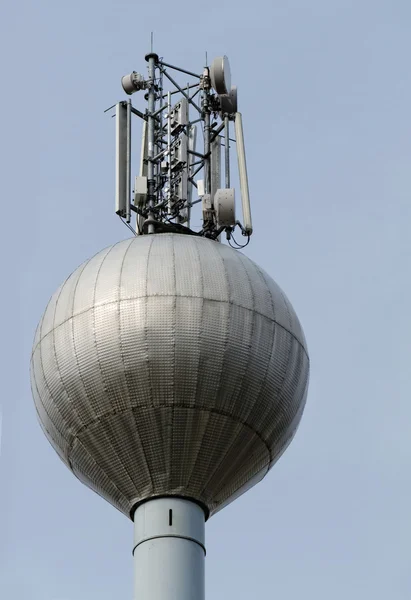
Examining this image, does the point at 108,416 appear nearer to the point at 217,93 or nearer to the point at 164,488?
the point at 164,488

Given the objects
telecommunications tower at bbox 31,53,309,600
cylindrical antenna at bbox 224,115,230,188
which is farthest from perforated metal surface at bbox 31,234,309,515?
cylindrical antenna at bbox 224,115,230,188

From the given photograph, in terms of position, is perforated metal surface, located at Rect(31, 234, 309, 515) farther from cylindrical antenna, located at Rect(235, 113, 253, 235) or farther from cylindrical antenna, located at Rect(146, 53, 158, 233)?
cylindrical antenna, located at Rect(146, 53, 158, 233)

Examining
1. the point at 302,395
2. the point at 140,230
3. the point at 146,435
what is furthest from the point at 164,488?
the point at 140,230

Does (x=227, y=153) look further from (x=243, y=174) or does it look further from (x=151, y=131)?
(x=151, y=131)

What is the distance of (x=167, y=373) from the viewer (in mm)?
38812

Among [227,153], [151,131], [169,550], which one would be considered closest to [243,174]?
[227,153]

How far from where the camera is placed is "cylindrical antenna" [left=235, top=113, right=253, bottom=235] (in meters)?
42.8

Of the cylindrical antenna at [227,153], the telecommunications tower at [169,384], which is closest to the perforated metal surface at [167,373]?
the telecommunications tower at [169,384]

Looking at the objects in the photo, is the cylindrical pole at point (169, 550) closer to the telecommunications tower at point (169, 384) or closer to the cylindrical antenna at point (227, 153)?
the telecommunications tower at point (169, 384)

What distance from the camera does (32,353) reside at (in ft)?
136

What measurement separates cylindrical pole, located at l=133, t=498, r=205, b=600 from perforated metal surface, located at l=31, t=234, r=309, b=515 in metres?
0.43

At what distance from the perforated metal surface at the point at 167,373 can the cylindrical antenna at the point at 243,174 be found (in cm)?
208

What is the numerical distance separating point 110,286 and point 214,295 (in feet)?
8.75

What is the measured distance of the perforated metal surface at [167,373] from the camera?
128 feet
